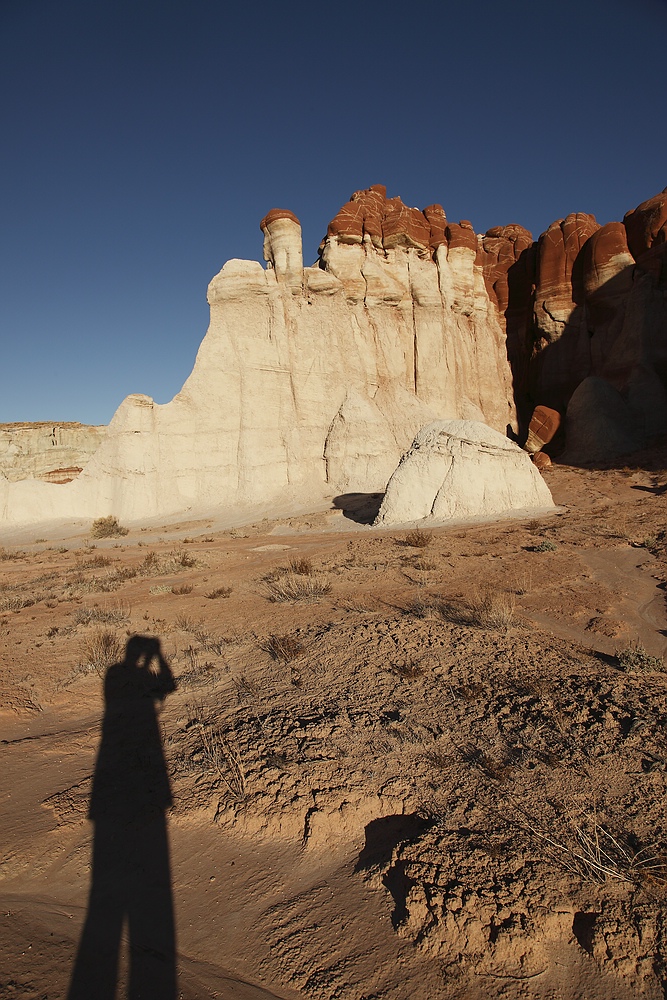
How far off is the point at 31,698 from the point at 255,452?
2160cm

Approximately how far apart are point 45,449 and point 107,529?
22.8 m

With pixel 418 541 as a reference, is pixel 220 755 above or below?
below

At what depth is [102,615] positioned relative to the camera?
706 cm

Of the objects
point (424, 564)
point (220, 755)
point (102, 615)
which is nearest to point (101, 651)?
point (102, 615)

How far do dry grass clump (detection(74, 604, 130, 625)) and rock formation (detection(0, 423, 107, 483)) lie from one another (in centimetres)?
3484

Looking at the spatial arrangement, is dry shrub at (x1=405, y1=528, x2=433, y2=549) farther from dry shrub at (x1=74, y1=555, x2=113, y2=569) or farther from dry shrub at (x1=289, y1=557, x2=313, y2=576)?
dry shrub at (x1=74, y1=555, x2=113, y2=569)

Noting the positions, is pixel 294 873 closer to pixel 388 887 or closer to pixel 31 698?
pixel 388 887

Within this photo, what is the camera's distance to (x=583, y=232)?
31578 millimetres

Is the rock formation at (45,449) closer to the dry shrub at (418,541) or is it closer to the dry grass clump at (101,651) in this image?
the dry shrub at (418,541)

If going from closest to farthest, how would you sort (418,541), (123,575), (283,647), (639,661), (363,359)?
(639,661), (283,647), (123,575), (418,541), (363,359)

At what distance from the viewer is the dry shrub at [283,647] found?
5.00 m

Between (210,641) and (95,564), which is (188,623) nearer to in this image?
(210,641)

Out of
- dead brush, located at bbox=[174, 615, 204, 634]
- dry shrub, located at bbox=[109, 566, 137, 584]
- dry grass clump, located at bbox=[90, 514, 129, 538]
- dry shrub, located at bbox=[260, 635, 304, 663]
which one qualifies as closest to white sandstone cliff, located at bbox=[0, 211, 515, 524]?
dry grass clump, located at bbox=[90, 514, 129, 538]

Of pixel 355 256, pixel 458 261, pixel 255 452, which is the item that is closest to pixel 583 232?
pixel 458 261
